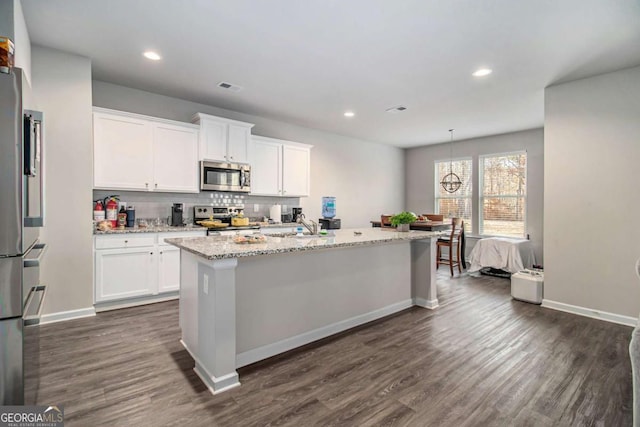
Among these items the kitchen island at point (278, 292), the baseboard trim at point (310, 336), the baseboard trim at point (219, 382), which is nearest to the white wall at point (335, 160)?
the kitchen island at point (278, 292)

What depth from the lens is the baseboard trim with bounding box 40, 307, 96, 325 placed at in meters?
3.22

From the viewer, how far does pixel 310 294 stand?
9.32 ft

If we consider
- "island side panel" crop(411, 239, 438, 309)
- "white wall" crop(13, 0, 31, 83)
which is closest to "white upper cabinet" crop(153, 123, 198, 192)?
"white wall" crop(13, 0, 31, 83)

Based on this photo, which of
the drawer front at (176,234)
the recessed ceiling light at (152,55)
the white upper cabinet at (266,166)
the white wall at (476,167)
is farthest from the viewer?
the white wall at (476,167)

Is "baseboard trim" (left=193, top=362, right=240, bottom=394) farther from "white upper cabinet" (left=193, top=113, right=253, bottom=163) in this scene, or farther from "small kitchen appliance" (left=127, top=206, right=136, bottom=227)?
"white upper cabinet" (left=193, top=113, right=253, bottom=163)

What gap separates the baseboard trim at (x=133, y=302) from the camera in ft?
11.8

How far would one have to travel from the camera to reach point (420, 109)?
492 cm

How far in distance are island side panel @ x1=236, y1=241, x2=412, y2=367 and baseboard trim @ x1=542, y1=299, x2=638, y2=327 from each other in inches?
73.1

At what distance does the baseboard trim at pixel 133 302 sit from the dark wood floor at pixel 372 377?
0.28 m

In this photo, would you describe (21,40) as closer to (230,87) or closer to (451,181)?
(230,87)

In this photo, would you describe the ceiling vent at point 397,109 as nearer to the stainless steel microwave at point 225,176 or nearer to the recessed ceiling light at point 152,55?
the stainless steel microwave at point 225,176

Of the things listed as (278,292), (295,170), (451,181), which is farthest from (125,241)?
(451,181)

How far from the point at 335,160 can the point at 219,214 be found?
2.88 metres

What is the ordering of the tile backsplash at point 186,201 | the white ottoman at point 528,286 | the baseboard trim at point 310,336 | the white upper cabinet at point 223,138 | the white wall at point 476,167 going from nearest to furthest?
1. the baseboard trim at point 310,336
2. the white ottoman at point 528,286
3. the tile backsplash at point 186,201
4. the white upper cabinet at point 223,138
5. the white wall at point 476,167
